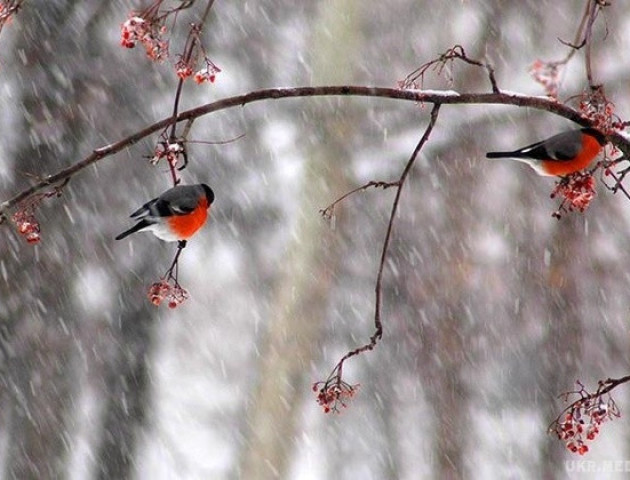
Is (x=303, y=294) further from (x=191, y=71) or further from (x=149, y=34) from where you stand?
(x=149, y=34)

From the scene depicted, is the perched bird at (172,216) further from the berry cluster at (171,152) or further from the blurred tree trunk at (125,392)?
the blurred tree trunk at (125,392)

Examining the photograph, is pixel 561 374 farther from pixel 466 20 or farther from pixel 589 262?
pixel 466 20

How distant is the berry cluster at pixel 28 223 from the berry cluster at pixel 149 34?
1.08ft

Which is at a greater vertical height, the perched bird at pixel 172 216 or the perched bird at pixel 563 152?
the perched bird at pixel 172 216

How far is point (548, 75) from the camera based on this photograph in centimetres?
83

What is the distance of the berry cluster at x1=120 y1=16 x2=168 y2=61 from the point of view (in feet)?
3.63

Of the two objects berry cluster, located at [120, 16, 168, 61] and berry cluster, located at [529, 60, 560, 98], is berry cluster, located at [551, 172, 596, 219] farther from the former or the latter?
berry cluster, located at [120, 16, 168, 61]

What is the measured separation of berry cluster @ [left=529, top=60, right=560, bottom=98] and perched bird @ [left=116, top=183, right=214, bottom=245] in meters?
0.89

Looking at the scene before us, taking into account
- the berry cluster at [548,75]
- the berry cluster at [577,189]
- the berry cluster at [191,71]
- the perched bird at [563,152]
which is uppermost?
the perched bird at [563,152]

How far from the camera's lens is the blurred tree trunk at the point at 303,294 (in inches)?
211

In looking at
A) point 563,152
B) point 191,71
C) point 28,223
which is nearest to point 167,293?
point 28,223

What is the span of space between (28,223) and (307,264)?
13.7 feet

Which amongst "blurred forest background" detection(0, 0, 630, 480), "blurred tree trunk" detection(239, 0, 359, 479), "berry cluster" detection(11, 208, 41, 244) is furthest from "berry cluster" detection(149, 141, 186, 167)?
"blurred tree trunk" detection(239, 0, 359, 479)

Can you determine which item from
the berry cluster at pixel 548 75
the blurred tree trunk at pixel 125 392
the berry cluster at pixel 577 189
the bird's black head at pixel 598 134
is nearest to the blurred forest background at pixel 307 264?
the blurred tree trunk at pixel 125 392
